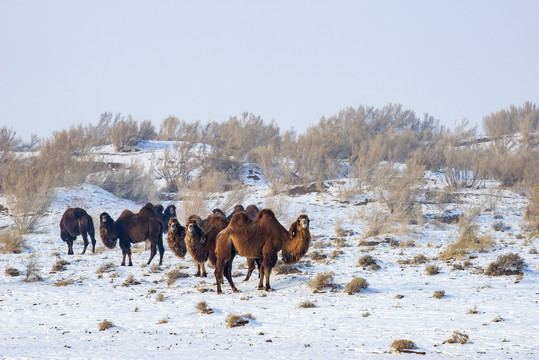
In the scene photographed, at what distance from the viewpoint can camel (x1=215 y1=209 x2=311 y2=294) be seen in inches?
409

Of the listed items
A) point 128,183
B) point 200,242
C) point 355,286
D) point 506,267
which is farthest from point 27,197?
point 506,267

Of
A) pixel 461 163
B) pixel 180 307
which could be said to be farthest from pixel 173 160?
pixel 180 307

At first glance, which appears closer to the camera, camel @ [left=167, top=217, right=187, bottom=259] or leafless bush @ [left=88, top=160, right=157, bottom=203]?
camel @ [left=167, top=217, right=187, bottom=259]

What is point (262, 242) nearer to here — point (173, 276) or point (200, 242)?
point (200, 242)

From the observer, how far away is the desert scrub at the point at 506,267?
1138 centimetres

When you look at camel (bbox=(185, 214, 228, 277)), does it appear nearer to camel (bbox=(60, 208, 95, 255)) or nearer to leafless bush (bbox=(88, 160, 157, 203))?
camel (bbox=(60, 208, 95, 255))

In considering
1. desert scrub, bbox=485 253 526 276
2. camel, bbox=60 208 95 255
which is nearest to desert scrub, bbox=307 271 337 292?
desert scrub, bbox=485 253 526 276

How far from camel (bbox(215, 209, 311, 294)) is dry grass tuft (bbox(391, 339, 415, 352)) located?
369 centimetres

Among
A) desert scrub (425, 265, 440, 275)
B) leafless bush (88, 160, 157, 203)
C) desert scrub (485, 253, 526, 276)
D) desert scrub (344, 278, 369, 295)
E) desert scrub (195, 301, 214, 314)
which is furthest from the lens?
leafless bush (88, 160, 157, 203)

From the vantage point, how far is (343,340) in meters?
7.33

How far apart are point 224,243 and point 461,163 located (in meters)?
24.9

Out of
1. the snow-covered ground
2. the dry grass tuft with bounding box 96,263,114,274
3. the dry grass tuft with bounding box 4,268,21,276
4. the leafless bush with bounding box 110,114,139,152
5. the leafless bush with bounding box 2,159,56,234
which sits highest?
the leafless bush with bounding box 110,114,139,152

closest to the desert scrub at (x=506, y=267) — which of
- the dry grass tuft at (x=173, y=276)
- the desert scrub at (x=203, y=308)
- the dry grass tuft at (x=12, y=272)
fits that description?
the desert scrub at (x=203, y=308)

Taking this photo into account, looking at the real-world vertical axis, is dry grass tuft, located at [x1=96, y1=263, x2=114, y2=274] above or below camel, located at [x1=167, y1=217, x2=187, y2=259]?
below
